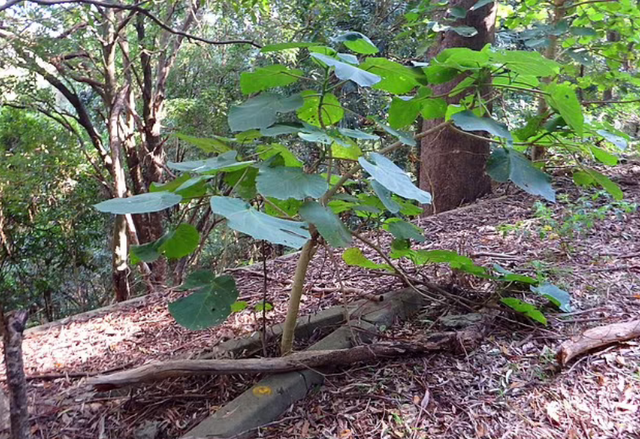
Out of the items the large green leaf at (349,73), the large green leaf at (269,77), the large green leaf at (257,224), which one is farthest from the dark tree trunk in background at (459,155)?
the large green leaf at (257,224)

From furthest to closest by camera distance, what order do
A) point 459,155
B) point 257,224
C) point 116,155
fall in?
point 116,155 → point 459,155 → point 257,224

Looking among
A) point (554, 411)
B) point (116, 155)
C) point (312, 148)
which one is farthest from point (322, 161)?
point (116, 155)

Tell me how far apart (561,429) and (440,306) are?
2.35 feet

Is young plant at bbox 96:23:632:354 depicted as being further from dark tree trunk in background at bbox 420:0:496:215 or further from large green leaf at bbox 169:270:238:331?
dark tree trunk in background at bbox 420:0:496:215

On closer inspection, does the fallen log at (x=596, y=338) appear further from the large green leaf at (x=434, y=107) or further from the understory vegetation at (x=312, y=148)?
the large green leaf at (x=434, y=107)

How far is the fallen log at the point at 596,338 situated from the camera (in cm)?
160


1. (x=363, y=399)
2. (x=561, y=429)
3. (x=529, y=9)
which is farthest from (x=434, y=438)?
(x=529, y=9)

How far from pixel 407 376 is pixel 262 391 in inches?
18.7

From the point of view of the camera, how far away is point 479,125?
137cm

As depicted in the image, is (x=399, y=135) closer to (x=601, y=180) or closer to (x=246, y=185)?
(x=246, y=185)

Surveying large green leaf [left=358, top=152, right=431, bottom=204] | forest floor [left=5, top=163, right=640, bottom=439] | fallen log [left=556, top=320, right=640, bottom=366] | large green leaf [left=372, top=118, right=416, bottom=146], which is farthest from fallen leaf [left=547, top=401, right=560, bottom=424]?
large green leaf [left=372, top=118, right=416, bottom=146]

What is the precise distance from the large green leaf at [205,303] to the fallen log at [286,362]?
0.29 meters

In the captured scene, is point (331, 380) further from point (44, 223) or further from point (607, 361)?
point (44, 223)

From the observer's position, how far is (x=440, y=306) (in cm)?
202
